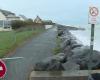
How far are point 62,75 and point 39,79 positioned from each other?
2.09ft

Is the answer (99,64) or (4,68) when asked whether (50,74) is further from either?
(4,68)

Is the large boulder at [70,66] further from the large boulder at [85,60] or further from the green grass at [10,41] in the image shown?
the green grass at [10,41]

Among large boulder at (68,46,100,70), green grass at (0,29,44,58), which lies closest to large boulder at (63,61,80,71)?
large boulder at (68,46,100,70)

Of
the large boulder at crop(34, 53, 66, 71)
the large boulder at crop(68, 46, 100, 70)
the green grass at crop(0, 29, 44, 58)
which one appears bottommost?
the green grass at crop(0, 29, 44, 58)

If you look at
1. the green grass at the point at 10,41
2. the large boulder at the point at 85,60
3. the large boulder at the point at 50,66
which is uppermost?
the large boulder at the point at 50,66

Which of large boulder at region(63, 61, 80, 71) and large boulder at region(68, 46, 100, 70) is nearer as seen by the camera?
large boulder at region(63, 61, 80, 71)

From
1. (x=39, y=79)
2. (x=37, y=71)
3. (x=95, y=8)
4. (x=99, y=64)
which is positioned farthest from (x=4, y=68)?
(x=99, y=64)

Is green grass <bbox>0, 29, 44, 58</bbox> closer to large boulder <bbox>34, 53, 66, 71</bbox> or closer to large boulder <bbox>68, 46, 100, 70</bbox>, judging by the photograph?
large boulder <bbox>68, 46, 100, 70</bbox>

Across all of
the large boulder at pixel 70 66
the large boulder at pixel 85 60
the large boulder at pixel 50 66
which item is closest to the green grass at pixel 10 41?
the large boulder at pixel 85 60

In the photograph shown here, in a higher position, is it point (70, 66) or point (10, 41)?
point (70, 66)

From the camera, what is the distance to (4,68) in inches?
267

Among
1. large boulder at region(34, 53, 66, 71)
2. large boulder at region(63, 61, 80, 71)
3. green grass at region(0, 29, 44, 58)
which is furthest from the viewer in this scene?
green grass at region(0, 29, 44, 58)

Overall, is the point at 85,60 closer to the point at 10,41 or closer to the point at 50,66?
the point at 50,66

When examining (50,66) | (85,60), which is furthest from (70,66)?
(85,60)
